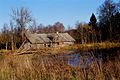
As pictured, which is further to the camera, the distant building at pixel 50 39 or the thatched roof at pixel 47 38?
the thatched roof at pixel 47 38

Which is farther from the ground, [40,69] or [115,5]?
[115,5]

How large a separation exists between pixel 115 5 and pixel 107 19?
4.81 metres

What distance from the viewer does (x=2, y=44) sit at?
4469cm

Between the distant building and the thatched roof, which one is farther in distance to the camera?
the thatched roof

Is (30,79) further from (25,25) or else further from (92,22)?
(92,22)

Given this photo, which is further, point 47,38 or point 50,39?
point 50,39

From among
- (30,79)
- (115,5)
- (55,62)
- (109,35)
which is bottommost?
(30,79)

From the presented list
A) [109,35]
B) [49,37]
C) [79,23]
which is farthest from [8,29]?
[109,35]

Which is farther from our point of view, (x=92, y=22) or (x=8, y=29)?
(x=92, y=22)

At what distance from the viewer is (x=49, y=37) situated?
47219mm

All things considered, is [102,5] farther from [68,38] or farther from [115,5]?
[68,38]

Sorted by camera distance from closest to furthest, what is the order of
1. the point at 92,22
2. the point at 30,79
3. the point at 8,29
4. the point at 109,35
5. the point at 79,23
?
the point at 30,79, the point at 109,35, the point at 8,29, the point at 92,22, the point at 79,23

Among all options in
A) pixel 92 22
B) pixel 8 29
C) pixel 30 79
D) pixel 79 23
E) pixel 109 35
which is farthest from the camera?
pixel 79 23

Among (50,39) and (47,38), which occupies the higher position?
(47,38)
